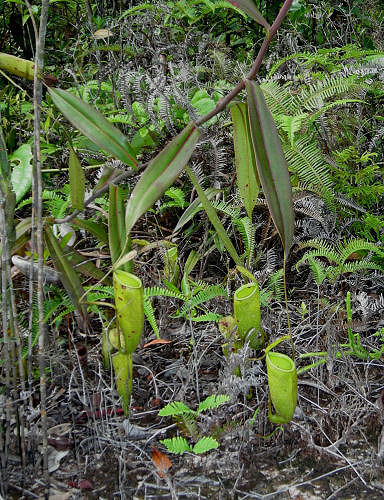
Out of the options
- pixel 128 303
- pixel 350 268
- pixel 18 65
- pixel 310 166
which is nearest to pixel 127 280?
pixel 128 303

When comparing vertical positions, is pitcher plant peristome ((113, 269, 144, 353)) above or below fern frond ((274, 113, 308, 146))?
below

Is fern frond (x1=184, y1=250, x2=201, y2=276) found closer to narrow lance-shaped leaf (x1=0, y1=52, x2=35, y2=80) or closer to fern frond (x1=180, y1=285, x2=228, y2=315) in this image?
fern frond (x1=180, y1=285, x2=228, y2=315)

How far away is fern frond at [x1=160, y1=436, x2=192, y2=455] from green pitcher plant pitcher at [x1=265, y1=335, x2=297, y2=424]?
0.23 meters

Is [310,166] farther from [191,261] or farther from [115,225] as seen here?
[115,225]

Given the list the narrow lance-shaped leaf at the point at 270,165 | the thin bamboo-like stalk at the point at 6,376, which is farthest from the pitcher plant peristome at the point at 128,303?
the narrow lance-shaped leaf at the point at 270,165

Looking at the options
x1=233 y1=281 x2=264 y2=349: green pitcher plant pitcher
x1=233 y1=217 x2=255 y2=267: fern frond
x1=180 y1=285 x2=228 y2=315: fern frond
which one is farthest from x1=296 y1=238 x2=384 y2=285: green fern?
x1=233 y1=281 x2=264 y2=349: green pitcher plant pitcher

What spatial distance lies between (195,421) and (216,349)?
1.15 feet

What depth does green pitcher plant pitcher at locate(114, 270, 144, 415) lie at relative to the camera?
1203mm

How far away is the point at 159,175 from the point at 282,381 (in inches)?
20.8

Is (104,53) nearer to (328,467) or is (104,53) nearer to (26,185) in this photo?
(26,185)

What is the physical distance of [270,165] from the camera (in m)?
1.10

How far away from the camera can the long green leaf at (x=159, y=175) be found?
113cm

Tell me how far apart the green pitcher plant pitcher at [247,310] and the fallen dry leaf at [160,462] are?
0.35 meters

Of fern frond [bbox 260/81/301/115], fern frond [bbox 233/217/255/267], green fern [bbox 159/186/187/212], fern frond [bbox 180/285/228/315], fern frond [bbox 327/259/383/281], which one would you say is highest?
fern frond [bbox 260/81/301/115]
